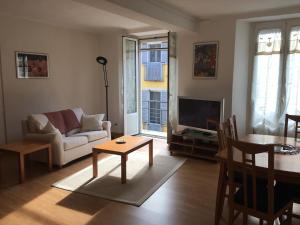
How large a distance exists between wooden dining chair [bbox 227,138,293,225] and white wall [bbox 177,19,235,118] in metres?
2.71

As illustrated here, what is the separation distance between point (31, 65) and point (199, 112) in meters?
3.21

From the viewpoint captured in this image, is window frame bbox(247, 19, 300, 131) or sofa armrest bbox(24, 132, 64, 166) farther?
window frame bbox(247, 19, 300, 131)

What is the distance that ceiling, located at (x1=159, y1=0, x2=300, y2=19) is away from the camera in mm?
3709

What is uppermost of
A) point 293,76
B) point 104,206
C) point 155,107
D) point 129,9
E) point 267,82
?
point 129,9

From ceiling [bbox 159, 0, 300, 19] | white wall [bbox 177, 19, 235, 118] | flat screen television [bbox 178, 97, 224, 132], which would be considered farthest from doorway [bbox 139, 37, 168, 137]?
ceiling [bbox 159, 0, 300, 19]

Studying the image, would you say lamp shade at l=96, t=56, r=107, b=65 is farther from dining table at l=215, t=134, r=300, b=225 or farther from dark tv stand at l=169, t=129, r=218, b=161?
dining table at l=215, t=134, r=300, b=225

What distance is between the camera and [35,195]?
10.5ft

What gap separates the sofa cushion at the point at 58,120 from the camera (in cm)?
455

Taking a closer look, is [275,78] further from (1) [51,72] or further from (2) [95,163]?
(1) [51,72]

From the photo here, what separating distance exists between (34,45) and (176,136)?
3.15 metres

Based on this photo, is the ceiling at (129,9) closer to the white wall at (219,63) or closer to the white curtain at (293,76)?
the white wall at (219,63)

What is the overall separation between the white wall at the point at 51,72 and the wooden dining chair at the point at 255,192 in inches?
161

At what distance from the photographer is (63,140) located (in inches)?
163

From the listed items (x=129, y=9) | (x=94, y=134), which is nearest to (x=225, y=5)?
(x=129, y=9)
